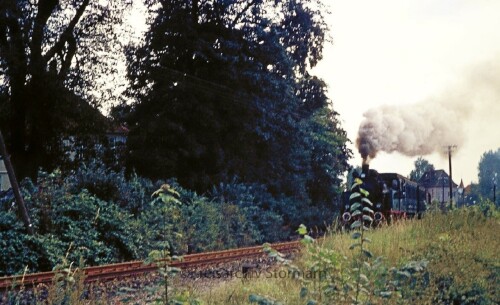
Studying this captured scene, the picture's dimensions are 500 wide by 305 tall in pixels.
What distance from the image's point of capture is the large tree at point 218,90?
27.5 meters

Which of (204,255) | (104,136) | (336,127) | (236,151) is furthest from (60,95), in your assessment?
(336,127)

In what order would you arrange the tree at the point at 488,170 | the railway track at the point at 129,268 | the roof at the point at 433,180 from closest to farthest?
the railway track at the point at 129,268 → the roof at the point at 433,180 → the tree at the point at 488,170

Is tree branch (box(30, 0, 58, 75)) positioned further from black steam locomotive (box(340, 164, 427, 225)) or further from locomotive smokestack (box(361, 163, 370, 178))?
locomotive smokestack (box(361, 163, 370, 178))

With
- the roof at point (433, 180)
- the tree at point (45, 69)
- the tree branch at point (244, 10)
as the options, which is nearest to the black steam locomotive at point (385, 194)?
the tree branch at point (244, 10)

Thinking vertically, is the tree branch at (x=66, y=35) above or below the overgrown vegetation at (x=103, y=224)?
above

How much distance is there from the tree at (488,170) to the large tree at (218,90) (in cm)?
6427

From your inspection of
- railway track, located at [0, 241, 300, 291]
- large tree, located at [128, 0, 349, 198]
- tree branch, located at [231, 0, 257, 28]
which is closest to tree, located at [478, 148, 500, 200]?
large tree, located at [128, 0, 349, 198]

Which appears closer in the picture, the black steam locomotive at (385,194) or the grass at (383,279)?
the grass at (383,279)

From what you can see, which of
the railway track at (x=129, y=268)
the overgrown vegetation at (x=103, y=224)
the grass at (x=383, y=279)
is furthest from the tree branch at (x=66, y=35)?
the grass at (x=383, y=279)

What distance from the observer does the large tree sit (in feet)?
90.4

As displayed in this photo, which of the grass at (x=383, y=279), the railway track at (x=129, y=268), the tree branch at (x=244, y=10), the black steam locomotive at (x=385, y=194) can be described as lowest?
the railway track at (x=129, y=268)

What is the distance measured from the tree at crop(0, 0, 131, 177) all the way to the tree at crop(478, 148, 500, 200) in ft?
232

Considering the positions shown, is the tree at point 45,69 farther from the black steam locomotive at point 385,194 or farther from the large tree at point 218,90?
the black steam locomotive at point 385,194

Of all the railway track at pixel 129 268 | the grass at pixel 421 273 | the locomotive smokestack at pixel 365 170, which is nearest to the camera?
the grass at pixel 421 273
